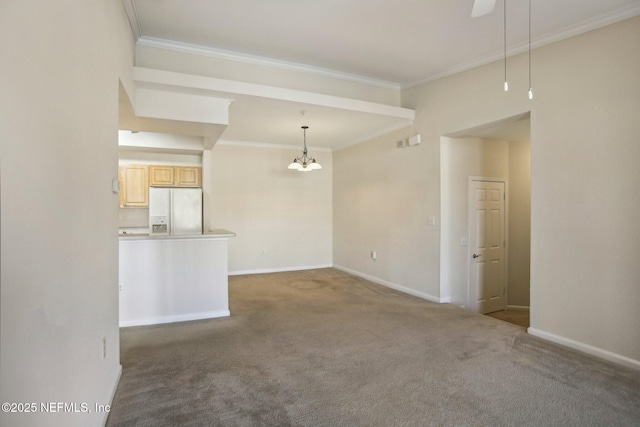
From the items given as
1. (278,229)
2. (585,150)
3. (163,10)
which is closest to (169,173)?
(278,229)

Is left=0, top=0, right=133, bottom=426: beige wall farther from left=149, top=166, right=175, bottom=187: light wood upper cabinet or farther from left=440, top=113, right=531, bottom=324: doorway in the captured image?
left=149, top=166, right=175, bottom=187: light wood upper cabinet

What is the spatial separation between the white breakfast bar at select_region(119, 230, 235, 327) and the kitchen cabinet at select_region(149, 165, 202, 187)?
2600mm

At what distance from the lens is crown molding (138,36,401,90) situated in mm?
3779

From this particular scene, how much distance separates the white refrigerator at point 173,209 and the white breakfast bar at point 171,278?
818 mm

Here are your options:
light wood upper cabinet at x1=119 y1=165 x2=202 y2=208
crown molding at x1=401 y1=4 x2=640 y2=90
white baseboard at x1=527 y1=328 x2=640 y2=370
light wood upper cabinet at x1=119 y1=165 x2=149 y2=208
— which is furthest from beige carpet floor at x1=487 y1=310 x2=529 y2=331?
light wood upper cabinet at x1=119 y1=165 x2=149 y2=208

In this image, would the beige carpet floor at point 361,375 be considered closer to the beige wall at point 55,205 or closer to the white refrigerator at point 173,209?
the beige wall at point 55,205

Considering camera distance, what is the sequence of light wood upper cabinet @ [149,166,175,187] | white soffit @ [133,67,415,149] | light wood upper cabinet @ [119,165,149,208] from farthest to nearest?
light wood upper cabinet @ [149,166,175,187] < light wood upper cabinet @ [119,165,149,208] < white soffit @ [133,67,415,149]

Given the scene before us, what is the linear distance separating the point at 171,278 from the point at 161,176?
2899 mm

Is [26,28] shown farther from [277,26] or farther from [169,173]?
[169,173]

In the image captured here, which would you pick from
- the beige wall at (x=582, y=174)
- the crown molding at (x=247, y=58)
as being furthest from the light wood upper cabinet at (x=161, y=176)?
the beige wall at (x=582, y=174)

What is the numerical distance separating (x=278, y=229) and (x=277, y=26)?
458 cm

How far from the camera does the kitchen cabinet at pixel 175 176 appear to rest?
6.29m

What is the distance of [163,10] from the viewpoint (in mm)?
3174

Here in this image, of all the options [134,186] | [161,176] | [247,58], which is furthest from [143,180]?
[247,58]
